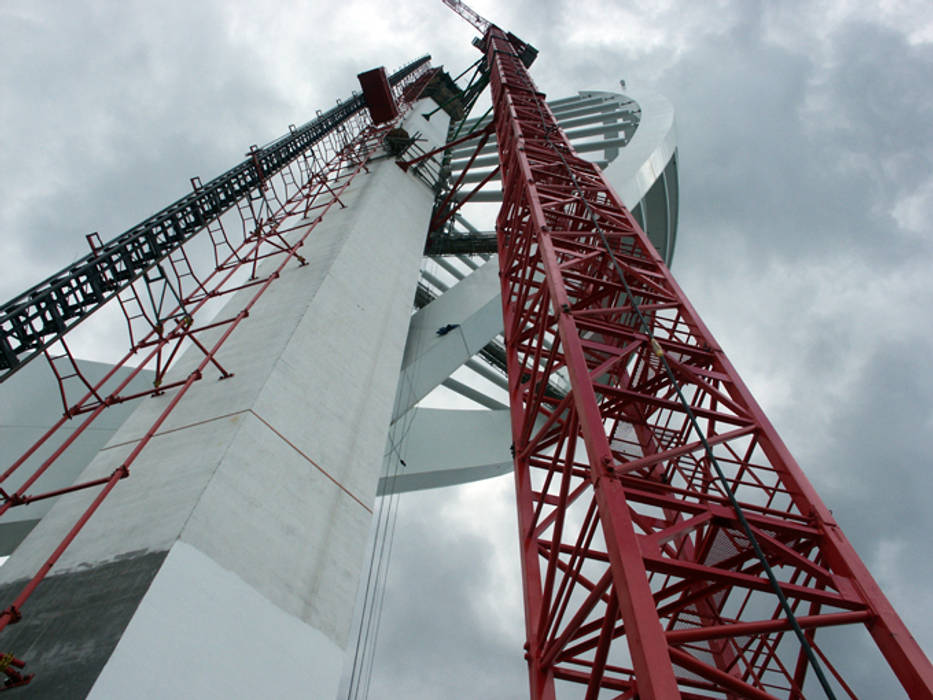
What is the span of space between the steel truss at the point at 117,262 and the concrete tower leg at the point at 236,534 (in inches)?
88.9

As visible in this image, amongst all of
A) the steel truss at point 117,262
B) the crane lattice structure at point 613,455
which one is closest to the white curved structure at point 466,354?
the crane lattice structure at point 613,455

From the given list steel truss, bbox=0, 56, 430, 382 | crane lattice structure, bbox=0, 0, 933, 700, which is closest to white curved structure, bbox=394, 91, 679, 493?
crane lattice structure, bbox=0, 0, 933, 700

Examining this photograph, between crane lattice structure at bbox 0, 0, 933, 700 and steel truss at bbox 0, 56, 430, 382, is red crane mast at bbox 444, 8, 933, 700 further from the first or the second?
steel truss at bbox 0, 56, 430, 382

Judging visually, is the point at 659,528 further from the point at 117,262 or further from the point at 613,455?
the point at 117,262

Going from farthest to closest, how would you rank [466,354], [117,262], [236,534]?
1. [466,354]
2. [117,262]
3. [236,534]

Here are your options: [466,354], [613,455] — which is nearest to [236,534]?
[613,455]

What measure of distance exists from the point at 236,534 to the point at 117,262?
640 centimetres

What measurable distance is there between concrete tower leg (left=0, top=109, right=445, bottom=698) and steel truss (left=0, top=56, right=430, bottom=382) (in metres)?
2.26

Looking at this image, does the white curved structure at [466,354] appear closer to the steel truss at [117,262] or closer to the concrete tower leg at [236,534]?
the concrete tower leg at [236,534]

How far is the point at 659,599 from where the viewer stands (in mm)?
5766

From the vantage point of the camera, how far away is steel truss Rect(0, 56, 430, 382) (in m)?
8.18

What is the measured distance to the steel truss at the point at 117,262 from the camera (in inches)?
322

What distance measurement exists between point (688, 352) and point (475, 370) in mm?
12686

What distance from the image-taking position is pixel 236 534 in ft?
25.2
